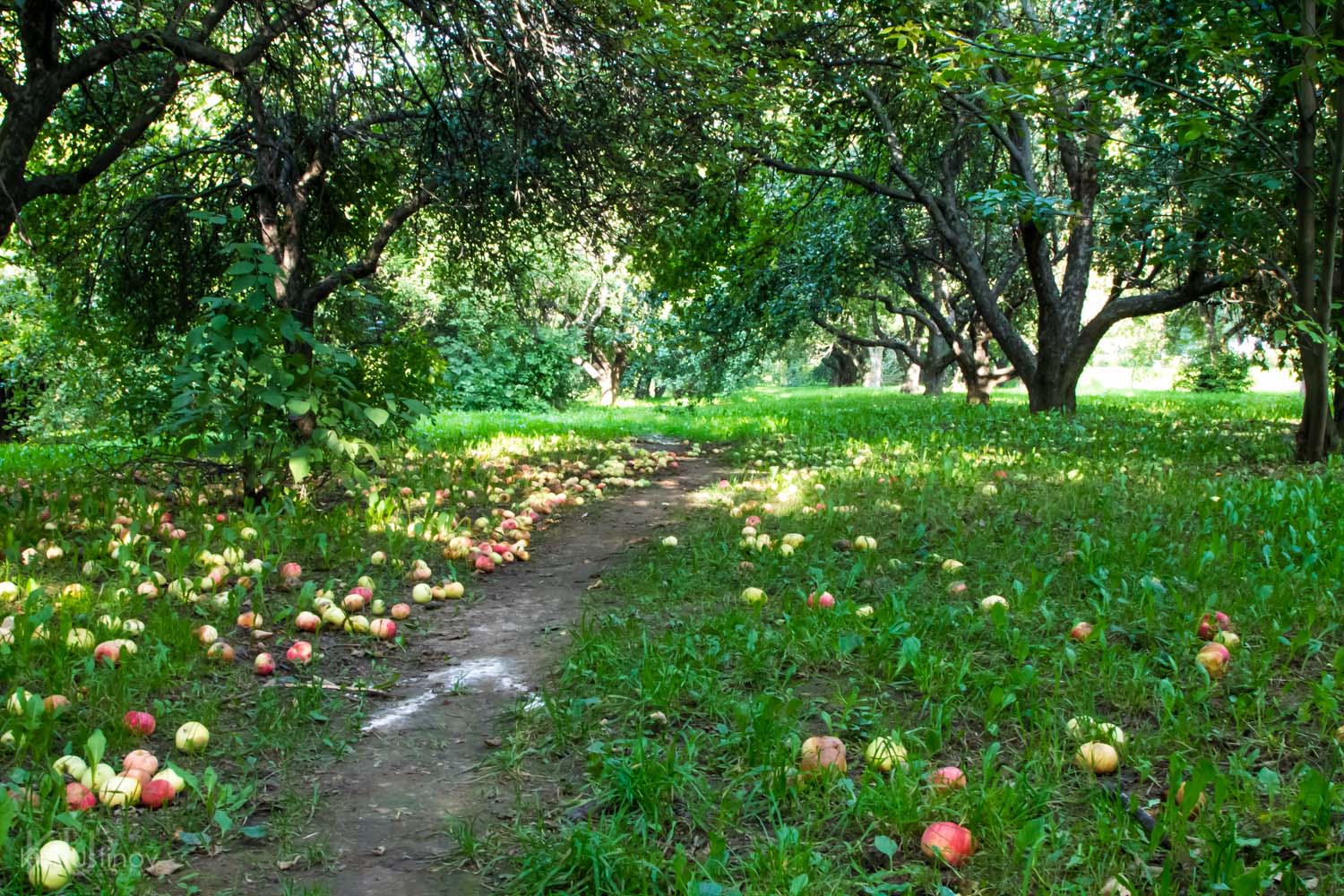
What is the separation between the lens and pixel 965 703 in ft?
9.18

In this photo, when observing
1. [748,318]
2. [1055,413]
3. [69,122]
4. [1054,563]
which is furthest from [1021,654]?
[748,318]

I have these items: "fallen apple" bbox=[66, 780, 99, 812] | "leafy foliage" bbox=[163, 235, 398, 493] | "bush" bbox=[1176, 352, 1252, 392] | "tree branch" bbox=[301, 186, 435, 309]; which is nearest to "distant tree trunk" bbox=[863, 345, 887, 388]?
"bush" bbox=[1176, 352, 1252, 392]

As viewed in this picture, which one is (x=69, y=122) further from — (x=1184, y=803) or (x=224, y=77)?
(x=1184, y=803)

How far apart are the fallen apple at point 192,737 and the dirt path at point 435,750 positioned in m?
0.42

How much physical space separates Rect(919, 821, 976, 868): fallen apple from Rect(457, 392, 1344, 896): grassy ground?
→ 29 millimetres

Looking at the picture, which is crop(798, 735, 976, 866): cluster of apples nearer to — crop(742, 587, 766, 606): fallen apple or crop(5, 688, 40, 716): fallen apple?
crop(742, 587, 766, 606): fallen apple

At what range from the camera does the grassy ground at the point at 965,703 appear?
199 cm

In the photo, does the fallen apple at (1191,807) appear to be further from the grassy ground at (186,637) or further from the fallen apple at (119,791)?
the fallen apple at (119,791)

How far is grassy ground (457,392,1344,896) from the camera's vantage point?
1.99 m

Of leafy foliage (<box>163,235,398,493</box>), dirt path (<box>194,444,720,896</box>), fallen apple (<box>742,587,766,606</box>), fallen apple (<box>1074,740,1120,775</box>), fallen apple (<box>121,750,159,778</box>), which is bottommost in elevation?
dirt path (<box>194,444,720,896</box>)

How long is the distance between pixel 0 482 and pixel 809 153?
9121 millimetres

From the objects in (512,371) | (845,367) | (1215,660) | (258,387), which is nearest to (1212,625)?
(1215,660)

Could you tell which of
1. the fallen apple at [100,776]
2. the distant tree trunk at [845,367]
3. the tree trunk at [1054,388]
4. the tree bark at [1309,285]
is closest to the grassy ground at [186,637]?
the fallen apple at [100,776]

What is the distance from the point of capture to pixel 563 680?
3232 mm
